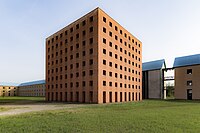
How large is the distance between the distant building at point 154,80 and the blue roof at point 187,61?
5422 millimetres

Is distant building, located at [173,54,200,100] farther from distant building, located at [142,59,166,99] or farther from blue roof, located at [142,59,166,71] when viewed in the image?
blue roof, located at [142,59,166,71]

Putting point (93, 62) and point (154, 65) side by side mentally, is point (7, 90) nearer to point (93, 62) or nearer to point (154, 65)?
point (154, 65)

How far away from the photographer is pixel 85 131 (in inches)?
380

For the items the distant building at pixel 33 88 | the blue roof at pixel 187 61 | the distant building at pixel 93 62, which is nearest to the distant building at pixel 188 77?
the blue roof at pixel 187 61

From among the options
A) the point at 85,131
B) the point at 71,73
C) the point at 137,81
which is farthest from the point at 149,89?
the point at 85,131

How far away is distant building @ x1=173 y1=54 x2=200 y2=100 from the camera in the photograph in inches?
2117

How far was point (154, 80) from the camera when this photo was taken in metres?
65.7

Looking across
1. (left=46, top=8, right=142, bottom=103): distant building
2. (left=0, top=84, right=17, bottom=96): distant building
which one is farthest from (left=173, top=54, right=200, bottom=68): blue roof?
(left=0, top=84, right=17, bottom=96): distant building

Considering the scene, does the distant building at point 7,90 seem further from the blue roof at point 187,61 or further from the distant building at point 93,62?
the blue roof at point 187,61

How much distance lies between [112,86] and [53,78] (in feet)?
69.1

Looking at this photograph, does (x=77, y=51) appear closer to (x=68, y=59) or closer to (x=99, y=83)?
(x=68, y=59)

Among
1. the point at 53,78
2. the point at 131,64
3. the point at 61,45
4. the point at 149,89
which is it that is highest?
the point at 61,45

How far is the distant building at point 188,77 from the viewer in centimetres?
5378

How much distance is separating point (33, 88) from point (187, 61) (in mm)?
103099
